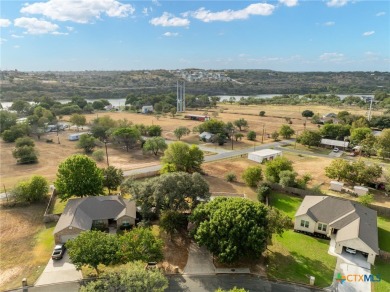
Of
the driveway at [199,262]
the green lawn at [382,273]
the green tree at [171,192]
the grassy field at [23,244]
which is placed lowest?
the grassy field at [23,244]

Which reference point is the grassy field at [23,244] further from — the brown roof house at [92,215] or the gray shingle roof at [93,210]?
the gray shingle roof at [93,210]

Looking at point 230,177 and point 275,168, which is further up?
point 275,168

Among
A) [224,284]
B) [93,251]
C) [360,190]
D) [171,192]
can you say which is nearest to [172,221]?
[171,192]

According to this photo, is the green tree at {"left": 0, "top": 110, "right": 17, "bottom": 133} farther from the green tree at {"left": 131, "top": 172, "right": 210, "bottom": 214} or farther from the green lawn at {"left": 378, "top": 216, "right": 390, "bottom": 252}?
the green lawn at {"left": 378, "top": 216, "right": 390, "bottom": 252}

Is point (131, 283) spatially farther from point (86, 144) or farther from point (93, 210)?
point (86, 144)

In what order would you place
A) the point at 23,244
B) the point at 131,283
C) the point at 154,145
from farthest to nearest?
the point at 154,145 < the point at 23,244 < the point at 131,283

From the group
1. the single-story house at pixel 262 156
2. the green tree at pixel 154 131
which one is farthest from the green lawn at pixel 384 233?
the green tree at pixel 154 131

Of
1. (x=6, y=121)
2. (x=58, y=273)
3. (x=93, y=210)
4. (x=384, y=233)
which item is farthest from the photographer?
(x=6, y=121)

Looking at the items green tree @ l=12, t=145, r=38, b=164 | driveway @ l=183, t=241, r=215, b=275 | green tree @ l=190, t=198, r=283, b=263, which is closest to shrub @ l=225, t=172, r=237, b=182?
driveway @ l=183, t=241, r=215, b=275
